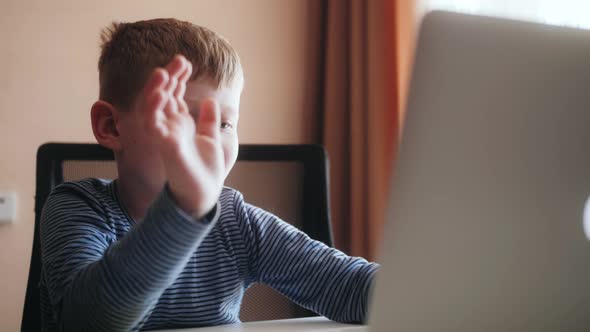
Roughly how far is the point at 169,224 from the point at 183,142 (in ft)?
0.26

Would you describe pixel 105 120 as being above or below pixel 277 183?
above

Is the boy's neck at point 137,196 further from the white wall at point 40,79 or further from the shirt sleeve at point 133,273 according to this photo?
the white wall at point 40,79

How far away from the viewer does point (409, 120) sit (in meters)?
0.41

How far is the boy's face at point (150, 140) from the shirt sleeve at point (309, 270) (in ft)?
0.43

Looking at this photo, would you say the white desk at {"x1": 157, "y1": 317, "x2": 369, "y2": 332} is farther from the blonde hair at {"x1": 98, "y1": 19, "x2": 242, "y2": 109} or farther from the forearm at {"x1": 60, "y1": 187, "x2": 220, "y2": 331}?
the blonde hair at {"x1": 98, "y1": 19, "x2": 242, "y2": 109}

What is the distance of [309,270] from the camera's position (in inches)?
36.0

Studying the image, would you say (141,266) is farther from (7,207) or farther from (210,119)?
(7,207)

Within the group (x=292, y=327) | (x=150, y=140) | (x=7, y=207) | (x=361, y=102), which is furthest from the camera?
(x=361, y=102)

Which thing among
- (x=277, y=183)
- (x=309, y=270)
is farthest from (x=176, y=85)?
(x=277, y=183)

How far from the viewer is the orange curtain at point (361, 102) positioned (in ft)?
6.28

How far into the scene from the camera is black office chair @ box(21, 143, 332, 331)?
3.59ft

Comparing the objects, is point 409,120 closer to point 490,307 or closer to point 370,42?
point 490,307

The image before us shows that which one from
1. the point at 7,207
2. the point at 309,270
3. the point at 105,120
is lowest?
the point at 7,207

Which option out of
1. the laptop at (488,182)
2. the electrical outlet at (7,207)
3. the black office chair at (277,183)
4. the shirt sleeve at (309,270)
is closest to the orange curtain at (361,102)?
the black office chair at (277,183)
